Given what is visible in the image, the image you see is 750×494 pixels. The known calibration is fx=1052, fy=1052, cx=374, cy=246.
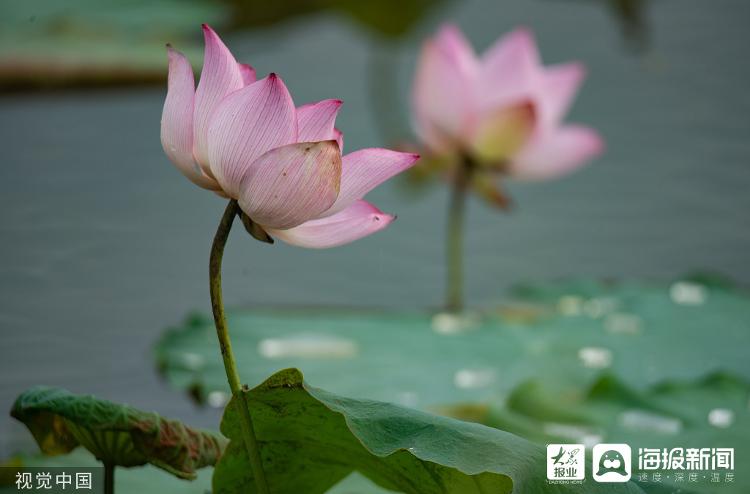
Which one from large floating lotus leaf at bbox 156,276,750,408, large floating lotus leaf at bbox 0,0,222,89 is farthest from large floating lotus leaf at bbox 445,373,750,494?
large floating lotus leaf at bbox 0,0,222,89

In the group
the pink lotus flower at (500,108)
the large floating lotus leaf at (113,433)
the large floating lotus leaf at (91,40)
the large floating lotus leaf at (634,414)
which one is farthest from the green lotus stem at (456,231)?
the large floating lotus leaf at (113,433)

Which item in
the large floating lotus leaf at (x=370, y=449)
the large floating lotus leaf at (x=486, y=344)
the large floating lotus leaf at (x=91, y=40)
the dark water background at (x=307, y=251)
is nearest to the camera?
the large floating lotus leaf at (x=370, y=449)

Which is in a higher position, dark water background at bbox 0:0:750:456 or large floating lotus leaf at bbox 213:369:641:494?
dark water background at bbox 0:0:750:456

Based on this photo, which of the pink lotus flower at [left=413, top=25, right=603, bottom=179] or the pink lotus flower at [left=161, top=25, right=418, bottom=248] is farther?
the pink lotus flower at [left=413, top=25, right=603, bottom=179]

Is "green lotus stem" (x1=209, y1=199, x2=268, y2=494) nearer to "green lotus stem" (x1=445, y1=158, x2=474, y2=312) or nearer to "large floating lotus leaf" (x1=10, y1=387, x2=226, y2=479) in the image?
"large floating lotus leaf" (x1=10, y1=387, x2=226, y2=479)

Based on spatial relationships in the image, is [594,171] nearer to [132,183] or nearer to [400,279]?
[400,279]

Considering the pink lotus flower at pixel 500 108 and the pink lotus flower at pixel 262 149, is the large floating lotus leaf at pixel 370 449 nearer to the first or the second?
the pink lotus flower at pixel 262 149
